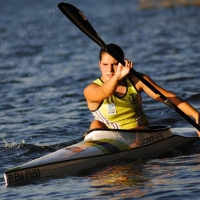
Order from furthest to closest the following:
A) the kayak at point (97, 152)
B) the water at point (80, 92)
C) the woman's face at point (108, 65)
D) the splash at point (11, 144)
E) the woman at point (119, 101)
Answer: the splash at point (11, 144) < the woman at point (119, 101) < the woman's face at point (108, 65) < the kayak at point (97, 152) < the water at point (80, 92)

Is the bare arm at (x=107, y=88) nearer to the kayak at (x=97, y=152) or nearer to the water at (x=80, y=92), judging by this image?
the kayak at (x=97, y=152)

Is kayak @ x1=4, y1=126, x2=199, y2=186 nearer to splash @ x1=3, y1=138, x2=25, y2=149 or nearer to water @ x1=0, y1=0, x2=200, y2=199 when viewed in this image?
water @ x1=0, y1=0, x2=200, y2=199

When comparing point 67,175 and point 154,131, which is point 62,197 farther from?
point 154,131

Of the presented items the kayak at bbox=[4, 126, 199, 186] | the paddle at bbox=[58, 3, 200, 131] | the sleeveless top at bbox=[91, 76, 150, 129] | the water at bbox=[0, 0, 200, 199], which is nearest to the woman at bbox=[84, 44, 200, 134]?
the sleeveless top at bbox=[91, 76, 150, 129]

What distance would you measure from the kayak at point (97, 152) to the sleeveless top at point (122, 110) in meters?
0.26

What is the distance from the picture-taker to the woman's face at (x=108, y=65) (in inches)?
301

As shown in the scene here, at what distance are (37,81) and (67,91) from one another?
1600 mm

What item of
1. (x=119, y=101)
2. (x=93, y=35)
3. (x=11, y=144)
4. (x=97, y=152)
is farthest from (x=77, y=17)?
(x=11, y=144)

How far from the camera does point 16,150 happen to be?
934cm

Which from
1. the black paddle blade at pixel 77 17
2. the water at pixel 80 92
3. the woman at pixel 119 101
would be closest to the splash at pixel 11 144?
the water at pixel 80 92

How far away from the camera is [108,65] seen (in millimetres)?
7703

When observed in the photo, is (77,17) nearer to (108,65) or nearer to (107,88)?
(108,65)

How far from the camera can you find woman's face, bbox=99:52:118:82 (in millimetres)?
7656

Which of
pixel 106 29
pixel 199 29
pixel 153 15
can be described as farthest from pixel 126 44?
pixel 153 15
